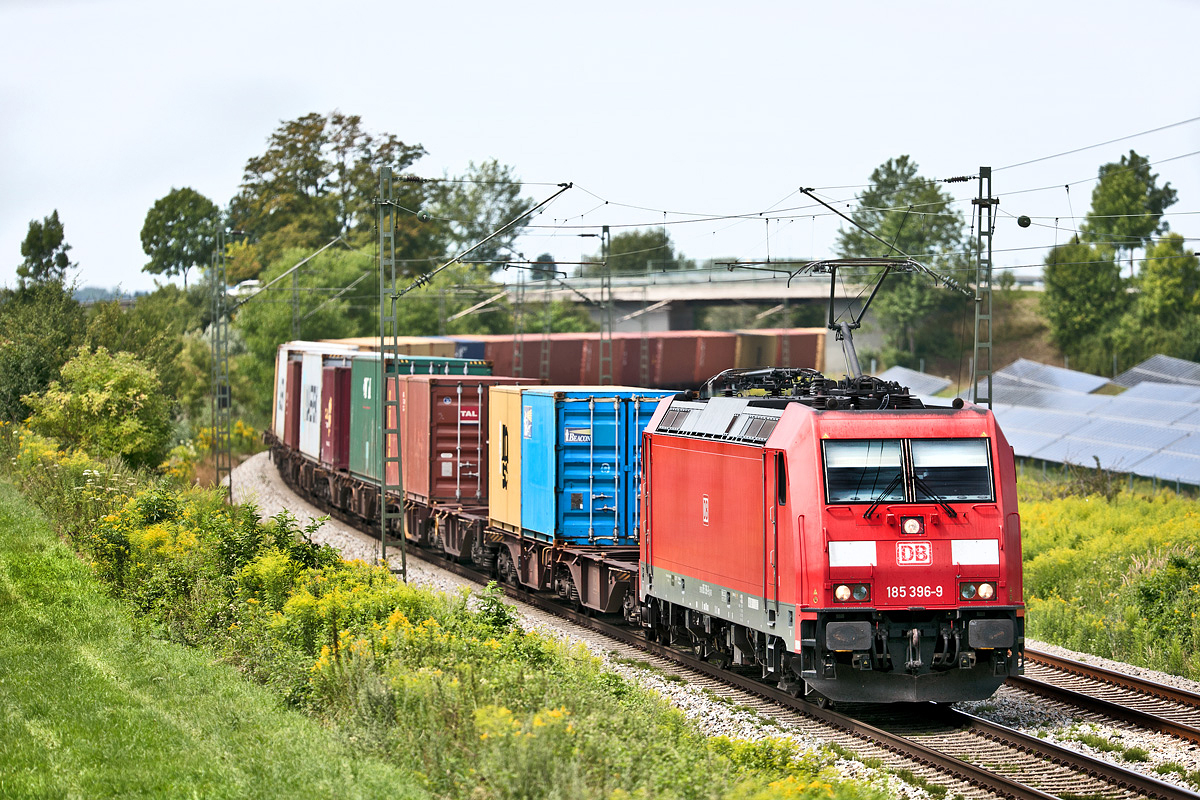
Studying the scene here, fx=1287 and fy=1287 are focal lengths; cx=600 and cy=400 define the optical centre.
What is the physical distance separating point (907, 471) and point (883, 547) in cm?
80

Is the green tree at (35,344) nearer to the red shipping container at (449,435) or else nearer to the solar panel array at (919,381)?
the red shipping container at (449,435)

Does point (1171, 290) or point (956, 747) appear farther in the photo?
point (1171, 290)

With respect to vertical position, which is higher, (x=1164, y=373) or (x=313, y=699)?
(x=1164, y=373)

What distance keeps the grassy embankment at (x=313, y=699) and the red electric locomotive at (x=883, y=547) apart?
1943 millimetres

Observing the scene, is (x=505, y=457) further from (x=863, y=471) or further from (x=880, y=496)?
(x=880, y=496)

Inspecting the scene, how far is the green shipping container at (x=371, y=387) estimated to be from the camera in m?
28.8

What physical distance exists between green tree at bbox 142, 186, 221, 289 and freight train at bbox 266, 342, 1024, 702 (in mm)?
85676

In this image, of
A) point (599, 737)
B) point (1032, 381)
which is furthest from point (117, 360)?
point (1032, 381)

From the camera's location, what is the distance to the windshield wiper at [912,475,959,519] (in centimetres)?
1265

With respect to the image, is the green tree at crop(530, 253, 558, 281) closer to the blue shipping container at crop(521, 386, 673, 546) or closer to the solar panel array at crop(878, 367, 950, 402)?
the blue shipping container at crop(521, 386, 673, 546)

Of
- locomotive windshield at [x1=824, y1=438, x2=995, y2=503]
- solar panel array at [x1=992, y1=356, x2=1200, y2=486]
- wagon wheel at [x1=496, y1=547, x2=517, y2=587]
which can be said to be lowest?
wagon wheel at [x1=496, y1=547, x2=517, y2=587]

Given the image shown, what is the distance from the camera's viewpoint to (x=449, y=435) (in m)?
25.1

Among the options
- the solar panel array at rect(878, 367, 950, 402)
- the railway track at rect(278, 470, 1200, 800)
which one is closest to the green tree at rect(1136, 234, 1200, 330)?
the solar panel array at rect(878, 367, 950, 402)

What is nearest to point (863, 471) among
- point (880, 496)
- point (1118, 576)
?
point (880, 496)
